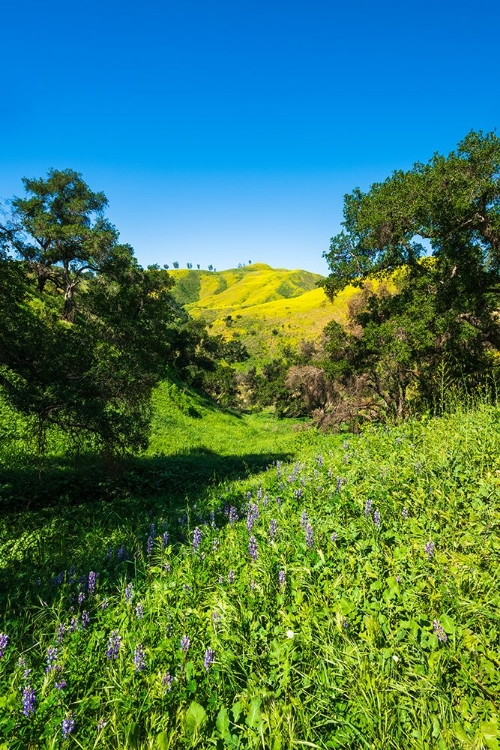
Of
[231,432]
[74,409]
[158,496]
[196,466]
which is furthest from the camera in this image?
[231,432]

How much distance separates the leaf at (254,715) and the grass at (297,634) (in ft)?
0.03

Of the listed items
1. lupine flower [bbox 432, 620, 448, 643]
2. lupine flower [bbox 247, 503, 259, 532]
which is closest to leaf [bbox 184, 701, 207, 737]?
lupine flower [bbox 432, 620, 448, 643]

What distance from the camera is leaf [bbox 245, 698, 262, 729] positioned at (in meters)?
2.07

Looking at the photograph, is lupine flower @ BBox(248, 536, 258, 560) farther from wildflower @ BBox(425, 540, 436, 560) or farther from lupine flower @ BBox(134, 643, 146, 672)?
wildflower @ BBox(425, 540, 436, 560)

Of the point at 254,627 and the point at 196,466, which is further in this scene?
the point at 196,466

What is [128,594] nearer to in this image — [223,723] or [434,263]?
[223,723]

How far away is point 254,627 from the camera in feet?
9.48

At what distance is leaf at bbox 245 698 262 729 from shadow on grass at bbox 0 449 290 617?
245cm

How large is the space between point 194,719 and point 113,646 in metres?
0.98

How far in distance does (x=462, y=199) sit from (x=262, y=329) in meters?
88.6

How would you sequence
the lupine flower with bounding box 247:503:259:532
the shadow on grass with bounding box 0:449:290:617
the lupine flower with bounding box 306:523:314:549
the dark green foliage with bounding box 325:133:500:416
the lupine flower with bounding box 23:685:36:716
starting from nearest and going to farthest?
the lupine flower with bounding box 23:685:36:716 → the lupine flower with bounding box 306:523:314:549 → the lupine flower with bounding box 247:503:259:532 → the shadow on grass with bounding box 0:449:290:617 → the dark green foliage with bounding box 325:133:500:416

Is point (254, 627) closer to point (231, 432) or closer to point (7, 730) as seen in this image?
point (7, 730)

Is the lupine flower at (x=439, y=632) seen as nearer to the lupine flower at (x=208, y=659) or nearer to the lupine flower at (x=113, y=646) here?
the lupine flower at (x=208, y=659)

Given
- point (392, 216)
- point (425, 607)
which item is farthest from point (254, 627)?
point (392, 216)
